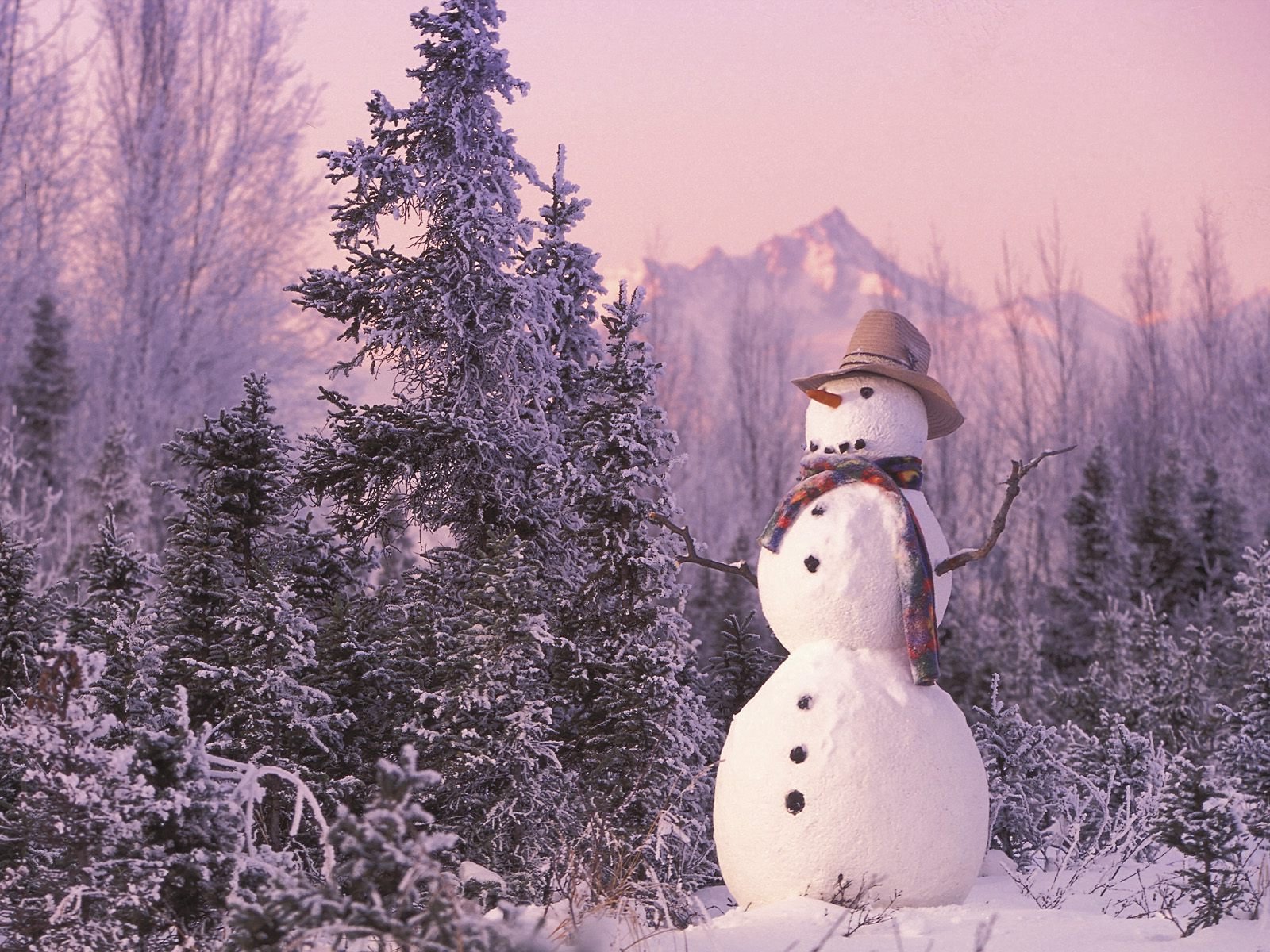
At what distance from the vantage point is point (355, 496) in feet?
26.0

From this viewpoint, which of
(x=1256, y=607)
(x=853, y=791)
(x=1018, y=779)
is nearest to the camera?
(x=853, y=791)

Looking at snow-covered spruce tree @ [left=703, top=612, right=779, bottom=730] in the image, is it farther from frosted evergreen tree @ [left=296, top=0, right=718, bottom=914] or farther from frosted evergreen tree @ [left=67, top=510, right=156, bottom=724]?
frosted evergreen tree @ [left=67, top=510, right=156, bottom=724]

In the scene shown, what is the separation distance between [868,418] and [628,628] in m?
2.31

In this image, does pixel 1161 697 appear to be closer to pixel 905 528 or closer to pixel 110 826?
pixel 905 528

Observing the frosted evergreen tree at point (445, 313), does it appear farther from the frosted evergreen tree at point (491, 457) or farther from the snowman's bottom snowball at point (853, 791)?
the snowman's bottom snowball at point (853, 791)

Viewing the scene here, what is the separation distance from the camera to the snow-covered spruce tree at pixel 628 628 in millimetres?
7215

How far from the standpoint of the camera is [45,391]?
73.3ft

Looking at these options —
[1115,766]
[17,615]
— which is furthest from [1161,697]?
[17,615]

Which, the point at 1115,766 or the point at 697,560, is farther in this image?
the point at 1115,766

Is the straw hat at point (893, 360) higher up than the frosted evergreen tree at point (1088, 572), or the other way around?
the straw hat at point (893, 360)

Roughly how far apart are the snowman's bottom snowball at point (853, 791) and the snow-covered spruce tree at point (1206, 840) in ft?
2.97

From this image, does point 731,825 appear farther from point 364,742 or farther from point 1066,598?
point 1066,598

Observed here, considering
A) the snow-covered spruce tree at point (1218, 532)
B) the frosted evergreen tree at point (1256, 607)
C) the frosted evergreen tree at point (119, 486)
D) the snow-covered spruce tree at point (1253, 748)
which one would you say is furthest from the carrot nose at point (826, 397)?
the snow-covered spruce tree at point (1218, 532)

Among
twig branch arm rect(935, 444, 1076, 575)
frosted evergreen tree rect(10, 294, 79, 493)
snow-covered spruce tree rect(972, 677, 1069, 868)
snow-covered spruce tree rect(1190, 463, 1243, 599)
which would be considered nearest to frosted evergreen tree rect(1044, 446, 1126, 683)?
snow-covered spruce tree rect(1190, 463, 1243, 599)
